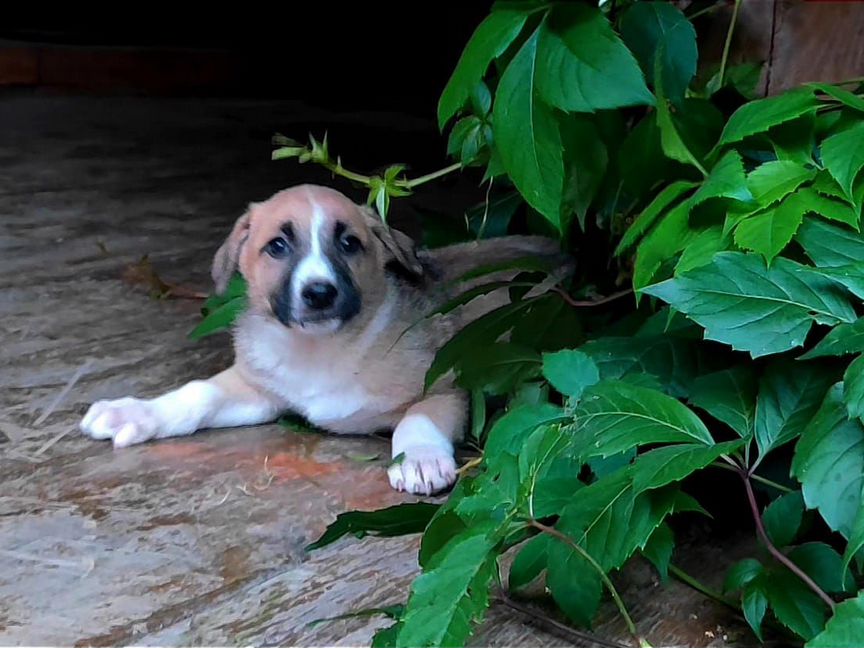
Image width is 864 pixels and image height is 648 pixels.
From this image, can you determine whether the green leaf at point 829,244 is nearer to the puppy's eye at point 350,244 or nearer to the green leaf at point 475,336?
the green leaf at point 475,336

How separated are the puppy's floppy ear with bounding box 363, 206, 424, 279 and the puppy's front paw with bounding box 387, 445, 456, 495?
→ 2.13ft

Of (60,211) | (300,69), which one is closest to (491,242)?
(60,211)

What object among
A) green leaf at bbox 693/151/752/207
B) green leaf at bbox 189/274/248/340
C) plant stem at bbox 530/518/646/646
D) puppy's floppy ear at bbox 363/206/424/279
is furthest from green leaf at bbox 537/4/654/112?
green leaf at bbox 189/274/248/340

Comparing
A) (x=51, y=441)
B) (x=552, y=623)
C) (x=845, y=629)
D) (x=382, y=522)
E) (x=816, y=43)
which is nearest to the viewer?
(x=845, y=629)

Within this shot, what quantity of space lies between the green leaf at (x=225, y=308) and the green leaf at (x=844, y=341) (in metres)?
1.58

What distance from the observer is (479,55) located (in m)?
1.63

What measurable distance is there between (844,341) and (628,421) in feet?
1.04

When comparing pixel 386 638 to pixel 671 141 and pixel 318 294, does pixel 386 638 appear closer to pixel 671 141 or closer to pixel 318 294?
pixel 671 141

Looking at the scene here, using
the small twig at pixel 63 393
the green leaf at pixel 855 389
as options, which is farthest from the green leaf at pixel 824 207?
the small twig at pixel 63 393

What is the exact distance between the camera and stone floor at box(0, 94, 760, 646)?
1637mm

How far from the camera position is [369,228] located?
9.00 ft

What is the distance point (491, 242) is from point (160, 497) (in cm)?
128

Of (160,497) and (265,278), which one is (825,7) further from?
(160,497)

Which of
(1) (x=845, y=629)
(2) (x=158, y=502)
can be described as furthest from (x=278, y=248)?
(1) (x=845, y=629)
